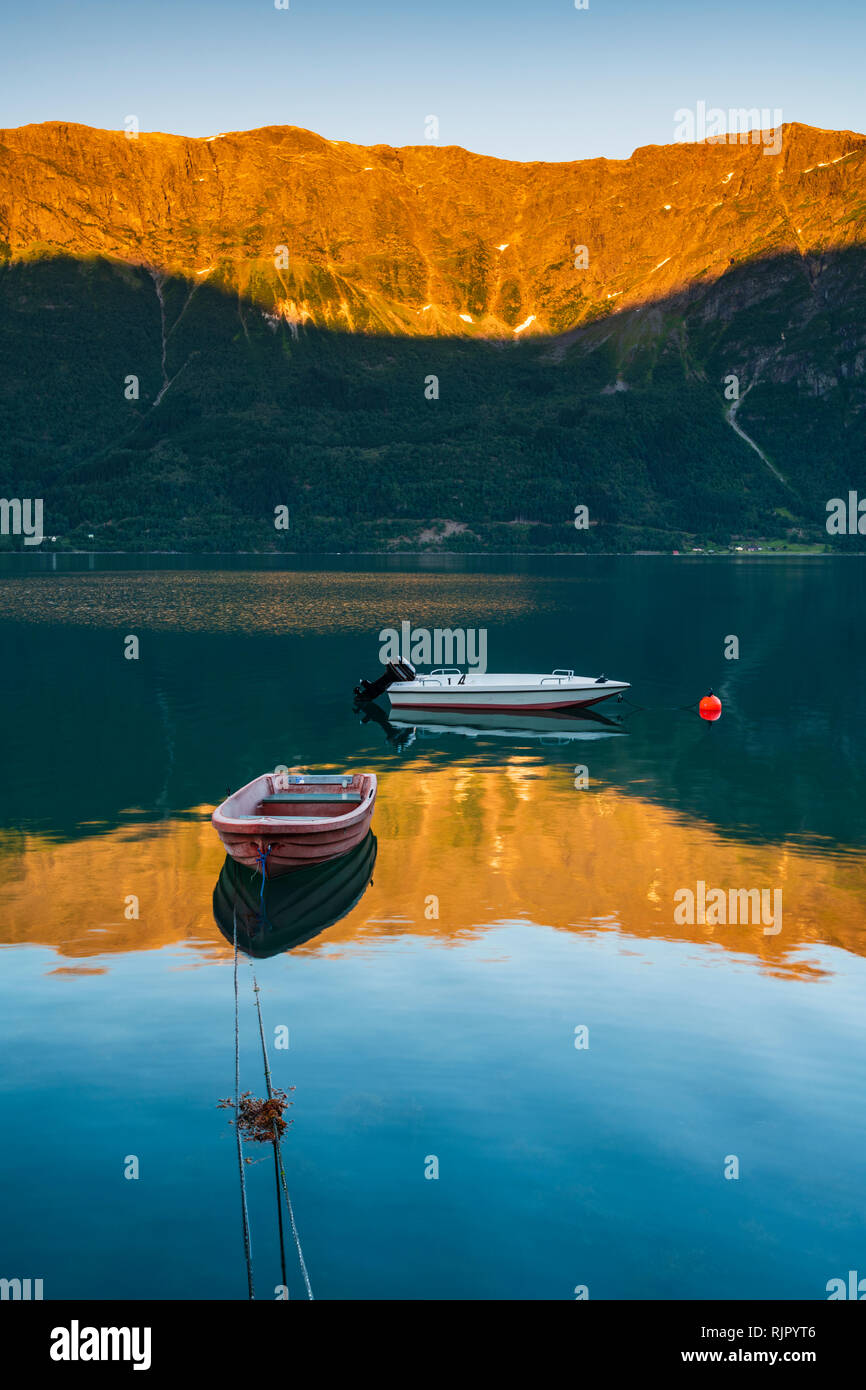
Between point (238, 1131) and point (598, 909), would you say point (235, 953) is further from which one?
point (598, 909)

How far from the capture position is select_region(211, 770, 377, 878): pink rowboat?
3447 cm

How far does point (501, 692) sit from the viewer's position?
73.4 m

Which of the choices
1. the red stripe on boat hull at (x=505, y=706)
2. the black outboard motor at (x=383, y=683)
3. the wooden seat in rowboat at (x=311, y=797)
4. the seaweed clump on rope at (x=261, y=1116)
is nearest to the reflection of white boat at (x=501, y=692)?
the red stripe on boat hull at (x=505, y=706)

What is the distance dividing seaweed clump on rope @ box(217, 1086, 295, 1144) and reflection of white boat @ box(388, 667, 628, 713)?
52.5 m

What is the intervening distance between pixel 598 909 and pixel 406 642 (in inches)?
3246

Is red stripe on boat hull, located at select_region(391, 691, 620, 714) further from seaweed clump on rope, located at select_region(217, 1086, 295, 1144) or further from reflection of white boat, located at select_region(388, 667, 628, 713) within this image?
seaweed clump on rope, located at select_region(217, 1086, 295, 1144)

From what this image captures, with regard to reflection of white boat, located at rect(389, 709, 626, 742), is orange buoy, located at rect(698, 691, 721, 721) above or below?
above

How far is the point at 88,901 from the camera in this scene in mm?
33656

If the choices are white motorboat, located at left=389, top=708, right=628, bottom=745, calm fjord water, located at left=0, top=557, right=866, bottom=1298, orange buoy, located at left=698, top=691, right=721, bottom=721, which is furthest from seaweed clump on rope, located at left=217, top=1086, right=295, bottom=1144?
orange buoy, located at left=698, top=691, right=721, bottom=721

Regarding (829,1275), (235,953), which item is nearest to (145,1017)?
(235,953)

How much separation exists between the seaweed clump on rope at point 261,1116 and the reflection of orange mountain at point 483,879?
8.64m

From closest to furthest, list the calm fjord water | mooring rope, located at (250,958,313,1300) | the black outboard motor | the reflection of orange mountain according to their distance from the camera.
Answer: mooring rope, located at (250,958,313,1300) → the calm fjord water → the reflection of orange mountain → the black outboard motor

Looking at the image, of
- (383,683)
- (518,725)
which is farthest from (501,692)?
(383,683)

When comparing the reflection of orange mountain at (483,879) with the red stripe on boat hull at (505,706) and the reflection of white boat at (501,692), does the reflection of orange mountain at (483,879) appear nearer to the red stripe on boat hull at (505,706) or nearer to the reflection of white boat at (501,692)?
the reflection of white boat at (501,692)
